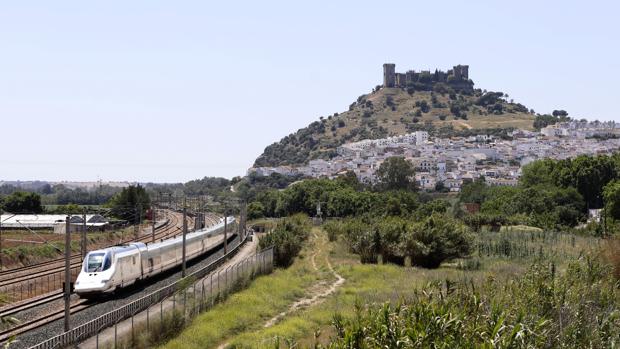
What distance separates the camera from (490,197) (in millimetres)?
119750

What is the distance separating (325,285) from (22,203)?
2659 inches

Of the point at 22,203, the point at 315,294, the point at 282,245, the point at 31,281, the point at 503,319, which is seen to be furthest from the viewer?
the point at 22,203

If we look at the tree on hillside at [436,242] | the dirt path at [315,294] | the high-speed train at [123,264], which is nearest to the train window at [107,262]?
the high-speed train at [123,264]

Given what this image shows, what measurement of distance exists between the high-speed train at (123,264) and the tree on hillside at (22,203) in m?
57.7

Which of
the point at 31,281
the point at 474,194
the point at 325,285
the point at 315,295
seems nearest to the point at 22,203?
the point at 31,281

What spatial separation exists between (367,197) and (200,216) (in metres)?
40.7

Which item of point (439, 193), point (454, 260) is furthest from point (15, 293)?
point (439, 193)

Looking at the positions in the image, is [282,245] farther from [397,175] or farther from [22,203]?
A: [397,175]

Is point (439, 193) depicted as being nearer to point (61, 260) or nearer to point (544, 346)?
point (61, 260)

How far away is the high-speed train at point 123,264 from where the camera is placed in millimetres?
28547

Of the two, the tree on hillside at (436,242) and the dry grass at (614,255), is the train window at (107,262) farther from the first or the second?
the tree on hillside at (436,242)

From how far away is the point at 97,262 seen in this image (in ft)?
95.8

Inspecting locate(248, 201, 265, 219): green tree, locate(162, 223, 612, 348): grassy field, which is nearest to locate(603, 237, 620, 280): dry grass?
locate(162, 223, 612, 348): grassy field

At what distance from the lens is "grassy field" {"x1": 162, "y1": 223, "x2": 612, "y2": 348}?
23.2 m
